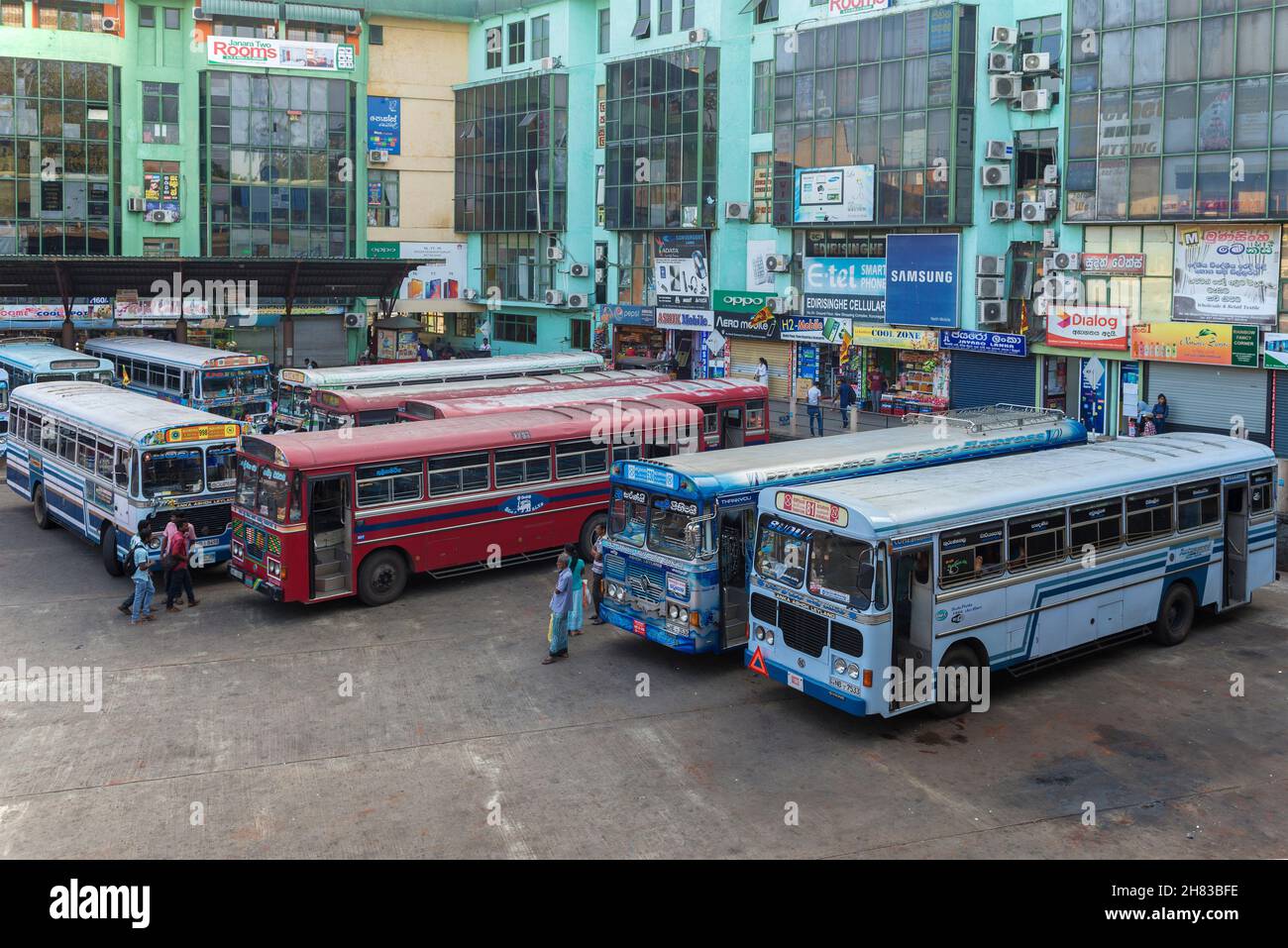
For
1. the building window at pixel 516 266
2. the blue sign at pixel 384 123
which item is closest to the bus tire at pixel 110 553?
the building window at pixel 516 266

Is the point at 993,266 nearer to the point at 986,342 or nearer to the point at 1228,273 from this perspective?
the point at 986,342

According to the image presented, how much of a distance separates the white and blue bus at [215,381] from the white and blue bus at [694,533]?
691 inches

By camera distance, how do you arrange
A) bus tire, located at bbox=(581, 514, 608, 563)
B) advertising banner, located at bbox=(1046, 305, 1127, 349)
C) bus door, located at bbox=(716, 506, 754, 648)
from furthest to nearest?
advertising banner, located at bbox=(1046, 305, 1127, 349) < bus tire, located at bbox=(581, 514, 608, 563) < bus door, located at bbox=(716, 506, 754, 648)

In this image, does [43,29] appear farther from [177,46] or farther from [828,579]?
[828,579]

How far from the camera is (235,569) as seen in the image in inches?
784

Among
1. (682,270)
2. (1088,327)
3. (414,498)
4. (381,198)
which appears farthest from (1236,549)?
(381,198)

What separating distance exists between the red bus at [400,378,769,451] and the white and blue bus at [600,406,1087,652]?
7674 mm

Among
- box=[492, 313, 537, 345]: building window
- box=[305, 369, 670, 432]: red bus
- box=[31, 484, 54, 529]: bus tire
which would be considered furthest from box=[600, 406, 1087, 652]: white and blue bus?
box=[492, 313, 537, 345]: building window

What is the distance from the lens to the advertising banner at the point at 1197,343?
98.6ft

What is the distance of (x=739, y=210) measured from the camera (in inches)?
1735

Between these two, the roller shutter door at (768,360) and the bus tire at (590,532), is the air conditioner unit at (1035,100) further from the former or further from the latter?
the bus tire at (590,532)

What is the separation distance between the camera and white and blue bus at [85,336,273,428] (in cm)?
3297

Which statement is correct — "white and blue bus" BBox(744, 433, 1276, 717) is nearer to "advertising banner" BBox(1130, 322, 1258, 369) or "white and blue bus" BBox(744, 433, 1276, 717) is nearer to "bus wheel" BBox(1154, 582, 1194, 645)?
"bus wheel" BBox(1154, 582, 1194, 645)

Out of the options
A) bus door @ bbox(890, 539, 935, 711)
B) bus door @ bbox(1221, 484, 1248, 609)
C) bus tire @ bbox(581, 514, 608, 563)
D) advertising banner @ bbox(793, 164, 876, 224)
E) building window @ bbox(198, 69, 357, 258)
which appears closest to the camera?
bus door @ bbox(890, 539, 935, 711)
